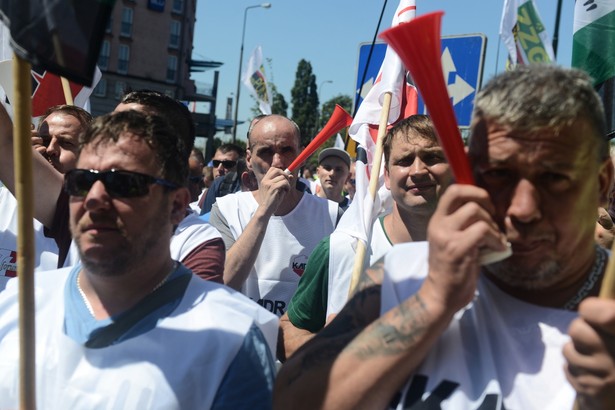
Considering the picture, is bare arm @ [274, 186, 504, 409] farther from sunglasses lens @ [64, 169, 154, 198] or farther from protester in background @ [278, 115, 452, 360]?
protester in background @ [278, 115, 452, 360]

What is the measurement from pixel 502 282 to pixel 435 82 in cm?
49

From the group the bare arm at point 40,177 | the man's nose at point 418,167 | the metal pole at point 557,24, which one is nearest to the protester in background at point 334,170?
Answer: the metal pole at point 557,24

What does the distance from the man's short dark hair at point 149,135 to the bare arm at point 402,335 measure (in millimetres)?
837

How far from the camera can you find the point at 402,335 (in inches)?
62.9

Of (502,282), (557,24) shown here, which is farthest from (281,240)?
(557,24)

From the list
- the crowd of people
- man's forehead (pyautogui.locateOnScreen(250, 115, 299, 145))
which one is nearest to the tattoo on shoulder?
the crowd of people

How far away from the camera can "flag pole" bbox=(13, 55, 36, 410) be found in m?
1.61

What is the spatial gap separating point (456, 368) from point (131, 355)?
2.94 ft

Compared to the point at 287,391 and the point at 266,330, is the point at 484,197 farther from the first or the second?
the point at 266,330

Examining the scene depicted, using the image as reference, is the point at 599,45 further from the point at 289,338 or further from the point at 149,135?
the point at 149,135

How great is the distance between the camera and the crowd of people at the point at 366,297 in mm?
1578

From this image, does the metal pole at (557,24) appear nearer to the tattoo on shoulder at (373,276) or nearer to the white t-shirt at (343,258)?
the white t-shirt at (343,258)

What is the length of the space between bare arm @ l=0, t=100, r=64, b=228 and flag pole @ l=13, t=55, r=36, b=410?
1381mm

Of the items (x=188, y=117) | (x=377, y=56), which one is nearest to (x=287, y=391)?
(x=188, y=117)
